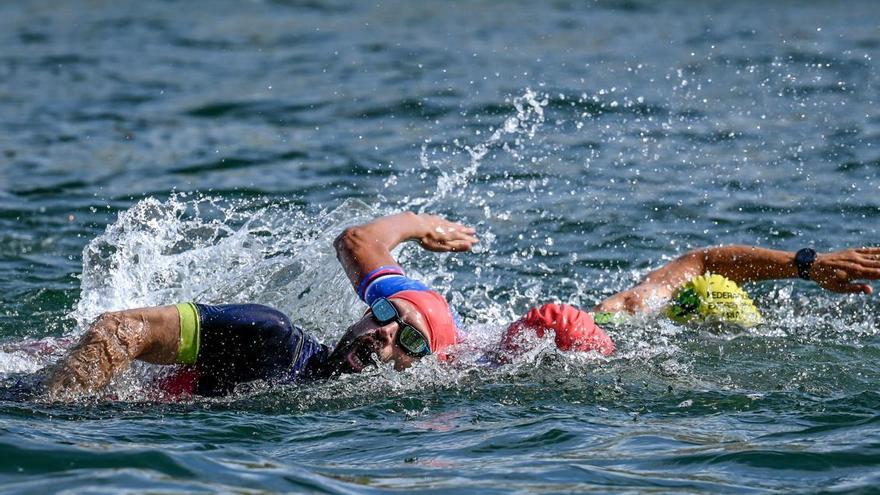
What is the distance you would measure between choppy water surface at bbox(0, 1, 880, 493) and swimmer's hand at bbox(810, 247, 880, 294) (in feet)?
0.87

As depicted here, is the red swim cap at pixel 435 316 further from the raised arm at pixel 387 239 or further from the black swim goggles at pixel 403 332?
the raised arm at pixel 387 239

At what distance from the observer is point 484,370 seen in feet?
21.2

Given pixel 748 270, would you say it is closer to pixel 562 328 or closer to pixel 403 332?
pixel 562 328

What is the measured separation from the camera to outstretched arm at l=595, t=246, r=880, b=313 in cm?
726

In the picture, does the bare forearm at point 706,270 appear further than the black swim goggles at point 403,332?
Yes

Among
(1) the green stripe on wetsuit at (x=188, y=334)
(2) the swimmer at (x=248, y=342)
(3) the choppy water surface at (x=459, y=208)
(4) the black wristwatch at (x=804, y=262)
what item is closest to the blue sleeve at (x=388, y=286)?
(2) the swimmer at (x=248, y=342)

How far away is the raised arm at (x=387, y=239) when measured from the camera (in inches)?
257

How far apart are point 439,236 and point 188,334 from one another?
1733mm

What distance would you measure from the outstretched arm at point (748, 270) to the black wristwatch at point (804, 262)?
0.02 meters

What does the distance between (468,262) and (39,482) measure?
4.61 metres

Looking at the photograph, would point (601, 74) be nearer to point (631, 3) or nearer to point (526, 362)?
point (631, 3)

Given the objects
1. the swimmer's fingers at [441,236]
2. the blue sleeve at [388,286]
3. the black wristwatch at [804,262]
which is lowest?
the black wristwatch at [804,262]

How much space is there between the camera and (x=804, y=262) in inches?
289

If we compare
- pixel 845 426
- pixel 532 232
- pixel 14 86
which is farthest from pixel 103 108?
pixel 845 426
